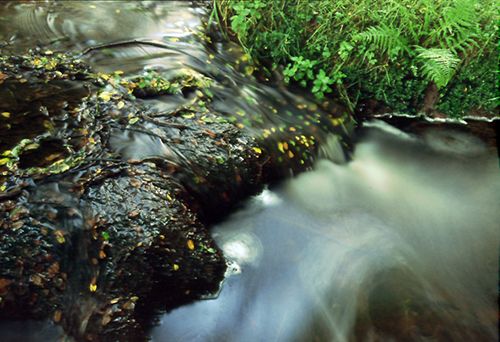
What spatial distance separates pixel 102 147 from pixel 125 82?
2.96 ft

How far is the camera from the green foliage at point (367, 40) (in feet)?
14.3

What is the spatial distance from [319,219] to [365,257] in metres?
0.55

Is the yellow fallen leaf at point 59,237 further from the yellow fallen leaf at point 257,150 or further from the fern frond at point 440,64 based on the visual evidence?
the fern frond at point 440,64

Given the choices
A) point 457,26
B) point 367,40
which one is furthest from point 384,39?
point 457,26

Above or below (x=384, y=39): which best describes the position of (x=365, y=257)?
below

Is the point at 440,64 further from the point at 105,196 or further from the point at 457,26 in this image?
the point at 105,196

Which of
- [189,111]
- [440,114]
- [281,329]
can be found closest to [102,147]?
[189,111]

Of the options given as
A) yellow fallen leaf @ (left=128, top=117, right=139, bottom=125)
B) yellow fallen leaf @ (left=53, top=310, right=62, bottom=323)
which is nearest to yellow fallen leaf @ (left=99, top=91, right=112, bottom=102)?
yellow fallen leaf @ (left=128, top=117, right=139, bottom=125)

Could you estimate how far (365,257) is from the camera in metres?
3.69

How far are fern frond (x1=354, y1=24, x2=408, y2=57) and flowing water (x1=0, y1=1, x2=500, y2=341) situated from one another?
901mm

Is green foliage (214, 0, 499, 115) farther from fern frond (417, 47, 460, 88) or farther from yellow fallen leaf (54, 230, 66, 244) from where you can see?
yellow fallen leaf (54, 230, 66, 244)

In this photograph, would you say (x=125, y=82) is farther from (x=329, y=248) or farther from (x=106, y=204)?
(x=329, y=248)

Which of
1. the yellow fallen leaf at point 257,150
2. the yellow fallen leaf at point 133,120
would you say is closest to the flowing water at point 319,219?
the yellow fallen leaf at point 133,120

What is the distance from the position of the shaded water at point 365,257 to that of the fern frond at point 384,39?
1094 millimetres
